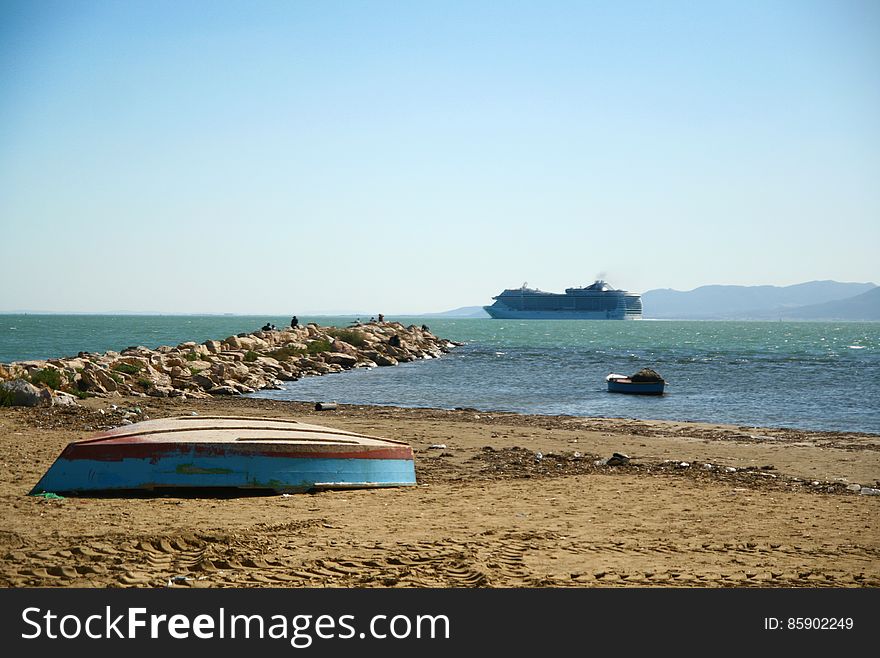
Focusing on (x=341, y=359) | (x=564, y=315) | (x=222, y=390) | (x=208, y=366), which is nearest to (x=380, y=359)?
(x=341, y=359)

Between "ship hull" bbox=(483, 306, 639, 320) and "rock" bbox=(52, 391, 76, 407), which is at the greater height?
"ship hull" bbox=(483, 306, 639, 320)

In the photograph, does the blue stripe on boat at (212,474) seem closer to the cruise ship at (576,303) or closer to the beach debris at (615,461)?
the beach debris at (615,461)

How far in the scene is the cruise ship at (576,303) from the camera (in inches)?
7047

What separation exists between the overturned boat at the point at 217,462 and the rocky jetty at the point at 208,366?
9627 mm

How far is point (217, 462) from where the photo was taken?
30.5 feet

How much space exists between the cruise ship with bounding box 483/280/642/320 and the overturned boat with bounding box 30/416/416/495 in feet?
556

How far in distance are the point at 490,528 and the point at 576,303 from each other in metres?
176

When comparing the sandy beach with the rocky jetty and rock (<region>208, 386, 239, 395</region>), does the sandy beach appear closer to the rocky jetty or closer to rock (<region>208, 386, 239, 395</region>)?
the rocky jetty

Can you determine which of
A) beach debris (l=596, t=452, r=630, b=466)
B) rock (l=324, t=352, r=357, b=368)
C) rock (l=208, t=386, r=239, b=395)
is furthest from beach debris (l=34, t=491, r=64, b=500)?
rock (l=324, t=352, r=357, b=368)

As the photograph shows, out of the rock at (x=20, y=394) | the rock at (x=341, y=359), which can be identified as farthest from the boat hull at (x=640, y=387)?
the rock at (x=20, y=394)

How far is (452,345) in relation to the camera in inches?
2657

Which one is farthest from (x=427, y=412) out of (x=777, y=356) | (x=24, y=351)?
(x=777, y=356)

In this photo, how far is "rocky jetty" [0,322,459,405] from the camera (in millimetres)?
21406

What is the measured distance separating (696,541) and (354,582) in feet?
10.5
